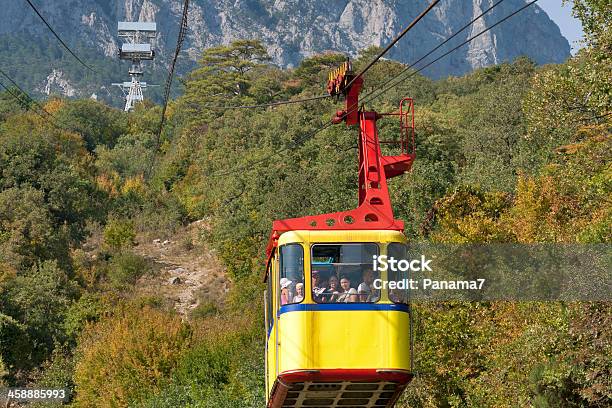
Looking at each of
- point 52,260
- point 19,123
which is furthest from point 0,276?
point 19,123

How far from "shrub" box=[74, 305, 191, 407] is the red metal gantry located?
24.4m

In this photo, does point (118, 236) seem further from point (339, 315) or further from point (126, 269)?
point (339, 315)

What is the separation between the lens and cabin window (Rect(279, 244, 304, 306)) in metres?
20.7

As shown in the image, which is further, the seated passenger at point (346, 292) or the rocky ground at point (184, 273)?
the rocky ground at point (184, 273)

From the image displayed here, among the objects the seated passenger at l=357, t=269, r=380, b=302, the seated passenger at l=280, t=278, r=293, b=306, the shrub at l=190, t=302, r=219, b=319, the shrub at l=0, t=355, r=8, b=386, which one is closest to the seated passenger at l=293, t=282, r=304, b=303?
the seated passenger at l=280, t=278, r=293, b=306

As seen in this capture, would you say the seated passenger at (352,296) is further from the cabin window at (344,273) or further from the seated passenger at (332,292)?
the seated passenger at (332,292)

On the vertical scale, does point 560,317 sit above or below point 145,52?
below

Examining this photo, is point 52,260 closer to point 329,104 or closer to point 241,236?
point 241,236

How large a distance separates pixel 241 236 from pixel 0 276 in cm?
1563

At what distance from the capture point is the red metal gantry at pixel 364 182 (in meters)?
21.4

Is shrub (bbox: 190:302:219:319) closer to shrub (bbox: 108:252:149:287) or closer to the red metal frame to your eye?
shrub (bbox: 108:252:149:287)

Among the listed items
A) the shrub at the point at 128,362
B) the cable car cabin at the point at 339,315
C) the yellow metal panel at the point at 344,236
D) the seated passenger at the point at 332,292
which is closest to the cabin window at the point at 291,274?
the cable car cabin at the point at 339,315

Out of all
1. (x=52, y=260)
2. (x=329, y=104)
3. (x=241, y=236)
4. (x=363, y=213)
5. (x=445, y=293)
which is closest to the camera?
(x=363, y=213)

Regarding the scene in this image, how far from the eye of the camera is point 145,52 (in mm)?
170000
